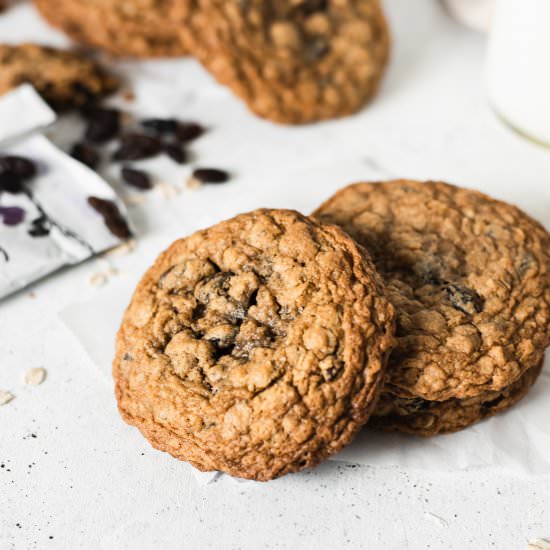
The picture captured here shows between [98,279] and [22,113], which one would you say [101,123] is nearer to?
[22,113]

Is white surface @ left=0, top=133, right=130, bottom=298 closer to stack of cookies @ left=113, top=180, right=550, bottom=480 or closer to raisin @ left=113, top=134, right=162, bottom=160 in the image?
raisin @ left=113, top=134, right=162, bottom=160

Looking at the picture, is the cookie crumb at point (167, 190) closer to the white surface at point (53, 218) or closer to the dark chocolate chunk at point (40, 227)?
the white surface at point (53, 218)

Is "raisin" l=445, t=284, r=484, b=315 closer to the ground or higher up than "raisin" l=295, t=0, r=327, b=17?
closer to the ground

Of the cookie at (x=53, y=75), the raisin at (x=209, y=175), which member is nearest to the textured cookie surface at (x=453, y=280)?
the raisin at (x=209, y=175)

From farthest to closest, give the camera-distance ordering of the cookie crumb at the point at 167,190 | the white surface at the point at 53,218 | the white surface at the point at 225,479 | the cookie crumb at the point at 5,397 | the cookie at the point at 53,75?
1. the cookie at the point at 53,75
2. the cookie crumb at the point at 167,190
3. the white surface at the point at 53,218
4. the cookie crumb at the point at 5,397
5. the white surface at the point at 225,479

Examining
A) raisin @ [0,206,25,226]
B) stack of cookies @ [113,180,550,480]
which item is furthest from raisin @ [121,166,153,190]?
stack of cookies @ [113,180,550,480]

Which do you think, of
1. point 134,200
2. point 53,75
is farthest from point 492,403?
point 53,75
